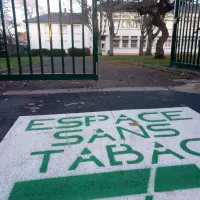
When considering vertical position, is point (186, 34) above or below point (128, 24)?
below

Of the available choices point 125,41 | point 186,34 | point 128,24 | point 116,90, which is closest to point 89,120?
point 116,90

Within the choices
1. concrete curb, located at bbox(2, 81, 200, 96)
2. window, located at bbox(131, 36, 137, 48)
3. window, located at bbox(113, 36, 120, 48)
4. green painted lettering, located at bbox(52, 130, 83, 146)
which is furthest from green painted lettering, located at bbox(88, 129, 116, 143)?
window, located at bbox(131, 36, 137, 48)

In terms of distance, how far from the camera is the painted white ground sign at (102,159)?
1.34m

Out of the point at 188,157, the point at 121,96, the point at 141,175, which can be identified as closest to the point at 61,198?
the point at 141,175

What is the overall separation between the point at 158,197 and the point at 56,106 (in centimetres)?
212

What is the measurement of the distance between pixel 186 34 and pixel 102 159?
571cm

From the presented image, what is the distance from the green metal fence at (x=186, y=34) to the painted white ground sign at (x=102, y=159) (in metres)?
4.09

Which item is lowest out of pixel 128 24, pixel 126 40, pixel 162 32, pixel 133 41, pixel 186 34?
pixel 186 34

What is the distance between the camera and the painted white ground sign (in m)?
1.34

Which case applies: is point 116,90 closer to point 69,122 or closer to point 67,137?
point 69,122

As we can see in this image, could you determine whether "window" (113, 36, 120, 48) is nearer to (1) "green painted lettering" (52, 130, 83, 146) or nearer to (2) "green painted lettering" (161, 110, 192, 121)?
(2) "green painted lettering" (161, 110, 192, 121)

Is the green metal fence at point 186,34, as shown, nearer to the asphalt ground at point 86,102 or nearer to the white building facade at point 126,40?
the asphalt ground at point 86,102

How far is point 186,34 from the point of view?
612 centimetres

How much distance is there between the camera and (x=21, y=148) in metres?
1.85
